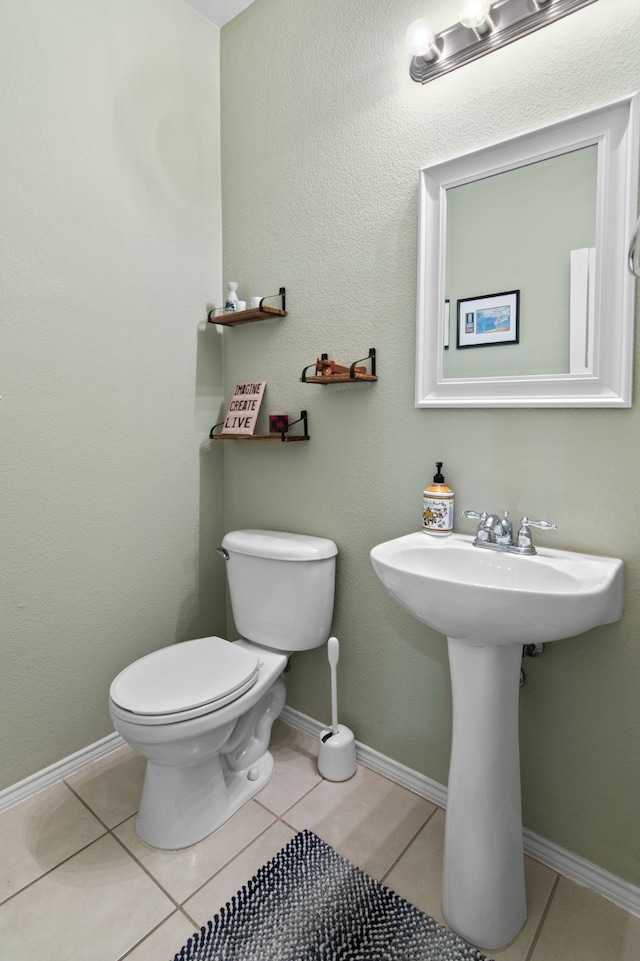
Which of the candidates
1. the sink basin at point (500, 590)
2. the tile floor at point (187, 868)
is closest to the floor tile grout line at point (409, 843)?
the tile floor at point (187, 868)

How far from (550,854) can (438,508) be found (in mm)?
947

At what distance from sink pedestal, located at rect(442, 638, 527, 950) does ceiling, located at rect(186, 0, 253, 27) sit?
233cm

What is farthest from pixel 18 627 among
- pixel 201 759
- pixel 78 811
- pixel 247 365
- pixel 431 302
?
pixel 431 302

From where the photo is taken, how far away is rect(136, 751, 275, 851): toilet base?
1.37 m

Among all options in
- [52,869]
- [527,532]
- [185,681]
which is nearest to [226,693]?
[185,681]

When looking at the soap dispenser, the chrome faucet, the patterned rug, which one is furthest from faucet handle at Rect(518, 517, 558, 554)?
the patterned rug

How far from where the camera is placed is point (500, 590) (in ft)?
3.03

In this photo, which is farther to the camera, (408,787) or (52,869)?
(408,787)

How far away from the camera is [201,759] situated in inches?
53.8

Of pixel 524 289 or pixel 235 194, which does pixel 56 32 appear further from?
pixel 524 289

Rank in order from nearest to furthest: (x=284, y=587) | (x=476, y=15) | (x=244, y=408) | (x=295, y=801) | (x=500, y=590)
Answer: (x=500, y=590) → (x=476, y=15) → (x=295, y=801) → (x=284, y=587) → (x=244, y=408)

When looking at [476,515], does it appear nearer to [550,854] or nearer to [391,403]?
[391,403]

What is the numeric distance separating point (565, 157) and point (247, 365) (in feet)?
3.94

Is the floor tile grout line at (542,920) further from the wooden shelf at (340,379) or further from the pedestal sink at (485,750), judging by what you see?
the wooden shelf at (340,379)
